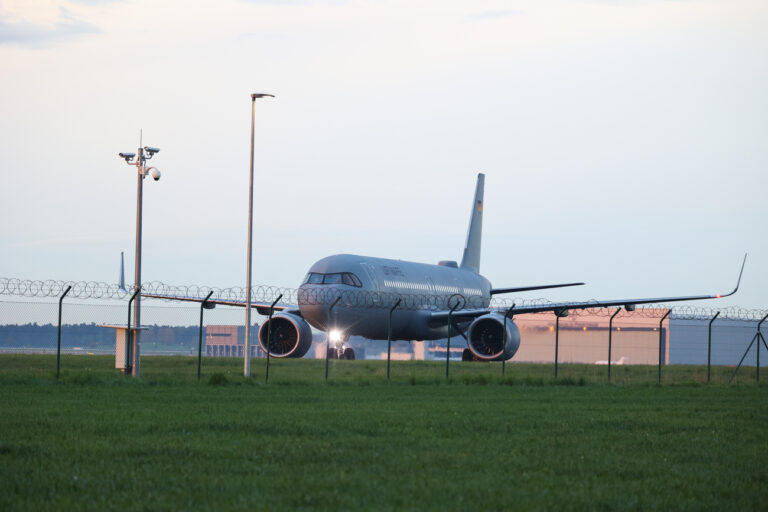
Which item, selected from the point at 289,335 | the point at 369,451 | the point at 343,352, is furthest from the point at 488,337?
the point at 369,451

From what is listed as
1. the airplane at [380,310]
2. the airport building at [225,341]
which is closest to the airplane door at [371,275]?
the airplane at [380,310]

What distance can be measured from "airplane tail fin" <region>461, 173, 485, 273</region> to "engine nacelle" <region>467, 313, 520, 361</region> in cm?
1595

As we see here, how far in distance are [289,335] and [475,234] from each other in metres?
19.0

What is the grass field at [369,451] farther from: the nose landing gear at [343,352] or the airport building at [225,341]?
the nose landing gear at [343,352]

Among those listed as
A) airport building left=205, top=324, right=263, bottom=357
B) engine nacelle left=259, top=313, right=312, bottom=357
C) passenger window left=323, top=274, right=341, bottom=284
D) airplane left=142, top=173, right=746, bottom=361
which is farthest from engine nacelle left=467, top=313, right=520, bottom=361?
airport building left=205, top=324, right=263, bottom=357

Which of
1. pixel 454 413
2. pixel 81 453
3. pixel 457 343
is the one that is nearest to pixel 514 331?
pixel 454 413

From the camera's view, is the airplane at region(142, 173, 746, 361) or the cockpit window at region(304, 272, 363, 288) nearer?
the airplane at region(142, 173, 746, 361)

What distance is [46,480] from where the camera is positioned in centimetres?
875

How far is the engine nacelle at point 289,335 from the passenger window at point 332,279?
194cm

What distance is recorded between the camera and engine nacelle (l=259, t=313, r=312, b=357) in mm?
37719

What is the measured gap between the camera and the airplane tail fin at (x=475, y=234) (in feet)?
176

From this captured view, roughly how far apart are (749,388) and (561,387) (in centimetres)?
530

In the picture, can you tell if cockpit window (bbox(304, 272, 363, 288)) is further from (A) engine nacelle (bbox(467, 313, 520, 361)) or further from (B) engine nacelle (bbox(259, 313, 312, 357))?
(A) engine nacelle (bbox(467, 313, 520, 361))

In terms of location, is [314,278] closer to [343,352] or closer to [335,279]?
[335,279]
